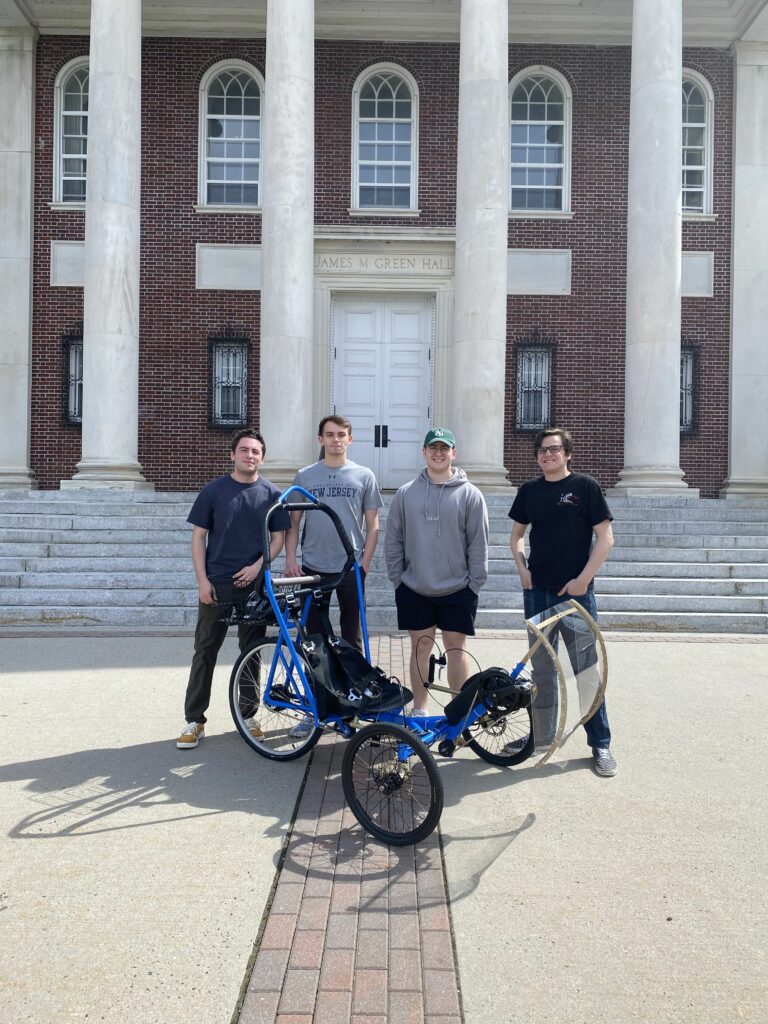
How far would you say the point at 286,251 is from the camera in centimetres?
1284

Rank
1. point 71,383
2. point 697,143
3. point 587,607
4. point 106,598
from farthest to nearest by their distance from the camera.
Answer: point 697,143 → point 71,383 → point 106,598 → point 587,607

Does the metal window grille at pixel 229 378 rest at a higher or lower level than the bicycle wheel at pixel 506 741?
higher

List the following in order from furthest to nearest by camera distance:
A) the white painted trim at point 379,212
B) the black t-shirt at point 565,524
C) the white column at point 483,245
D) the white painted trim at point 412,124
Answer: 1. the white painted trim at point 412,124
2. the white painted trim at point 379,212
3. the white column at point 483,245
4. the black t-shirt at point 565,524

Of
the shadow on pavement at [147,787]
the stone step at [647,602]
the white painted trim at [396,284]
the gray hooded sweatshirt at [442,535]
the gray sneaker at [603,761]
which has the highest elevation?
the white painted trim at [396,284]

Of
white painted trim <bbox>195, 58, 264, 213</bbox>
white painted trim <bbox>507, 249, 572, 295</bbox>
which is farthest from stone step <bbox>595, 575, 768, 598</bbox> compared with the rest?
white painted trim <bbox>195, 58, 264, 213</bbox>

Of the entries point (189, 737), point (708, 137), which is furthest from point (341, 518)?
point (708, 137)

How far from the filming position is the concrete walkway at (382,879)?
2.67 m

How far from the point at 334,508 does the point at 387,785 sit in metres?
2.20

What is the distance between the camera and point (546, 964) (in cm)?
286

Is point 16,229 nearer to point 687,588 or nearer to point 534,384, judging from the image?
point 534,384

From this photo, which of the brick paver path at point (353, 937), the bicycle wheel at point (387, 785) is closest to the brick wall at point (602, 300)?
the bicycle wheel at point (387, 785)

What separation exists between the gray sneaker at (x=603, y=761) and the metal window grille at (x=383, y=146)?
14.0 meters

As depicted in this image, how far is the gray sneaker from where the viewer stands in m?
4.79

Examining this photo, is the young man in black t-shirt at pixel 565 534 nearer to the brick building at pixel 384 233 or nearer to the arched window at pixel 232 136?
the brick building at pixel 384 233
